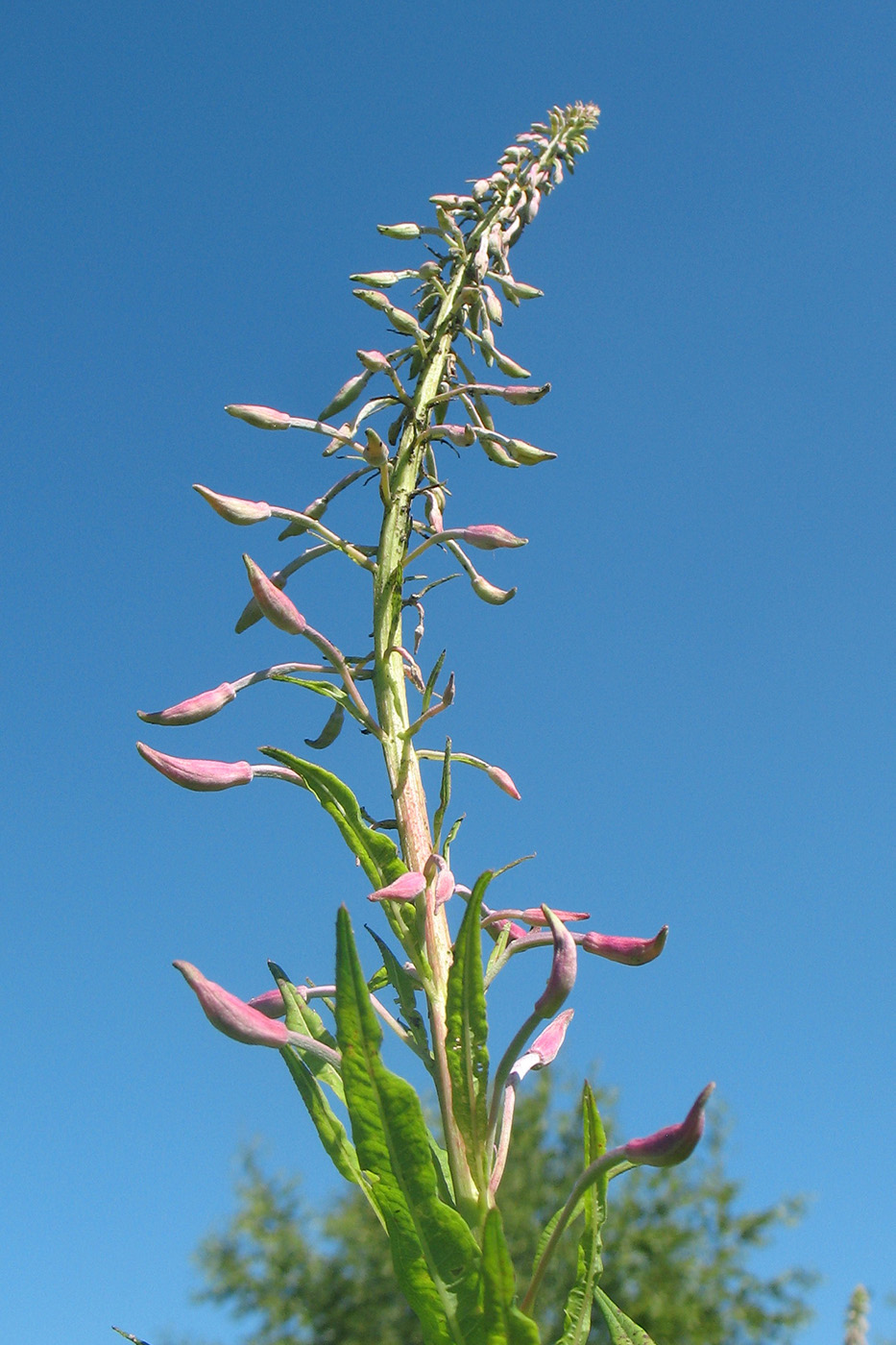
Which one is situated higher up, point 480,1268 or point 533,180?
point 533,180

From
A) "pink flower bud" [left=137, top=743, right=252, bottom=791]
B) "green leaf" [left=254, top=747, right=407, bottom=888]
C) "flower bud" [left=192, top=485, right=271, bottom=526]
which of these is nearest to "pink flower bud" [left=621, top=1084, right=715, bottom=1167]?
"green leaf" [left=254, top=747, right=407, bottom=888]

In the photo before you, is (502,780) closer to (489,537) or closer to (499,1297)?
(489,537)

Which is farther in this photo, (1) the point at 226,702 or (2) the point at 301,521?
(2) the point at 301,521

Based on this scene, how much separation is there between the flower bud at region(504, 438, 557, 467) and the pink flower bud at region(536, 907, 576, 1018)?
1515 mm

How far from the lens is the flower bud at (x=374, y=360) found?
9.77 ft

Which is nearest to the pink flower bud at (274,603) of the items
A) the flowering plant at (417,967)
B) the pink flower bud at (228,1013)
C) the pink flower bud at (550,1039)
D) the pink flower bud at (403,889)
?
the flowering plant at (417,967)

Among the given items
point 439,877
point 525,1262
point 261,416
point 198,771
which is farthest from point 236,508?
point 525,1262

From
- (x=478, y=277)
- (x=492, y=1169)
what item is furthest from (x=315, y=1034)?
(x=478, y=277)

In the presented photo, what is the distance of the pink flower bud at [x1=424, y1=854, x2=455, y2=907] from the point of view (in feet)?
7.19

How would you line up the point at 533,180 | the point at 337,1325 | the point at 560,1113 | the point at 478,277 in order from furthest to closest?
the point at 560,1113, the point at 337,1325, the point at 533,180, the point at 478,277

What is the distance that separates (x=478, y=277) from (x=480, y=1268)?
2.90m

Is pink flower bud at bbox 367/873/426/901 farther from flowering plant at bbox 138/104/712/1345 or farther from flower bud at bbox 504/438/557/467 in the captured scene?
flower bud at bbox 504/438/557/467

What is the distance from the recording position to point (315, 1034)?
7.54ft

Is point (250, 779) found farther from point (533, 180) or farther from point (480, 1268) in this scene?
point (533, 180)
